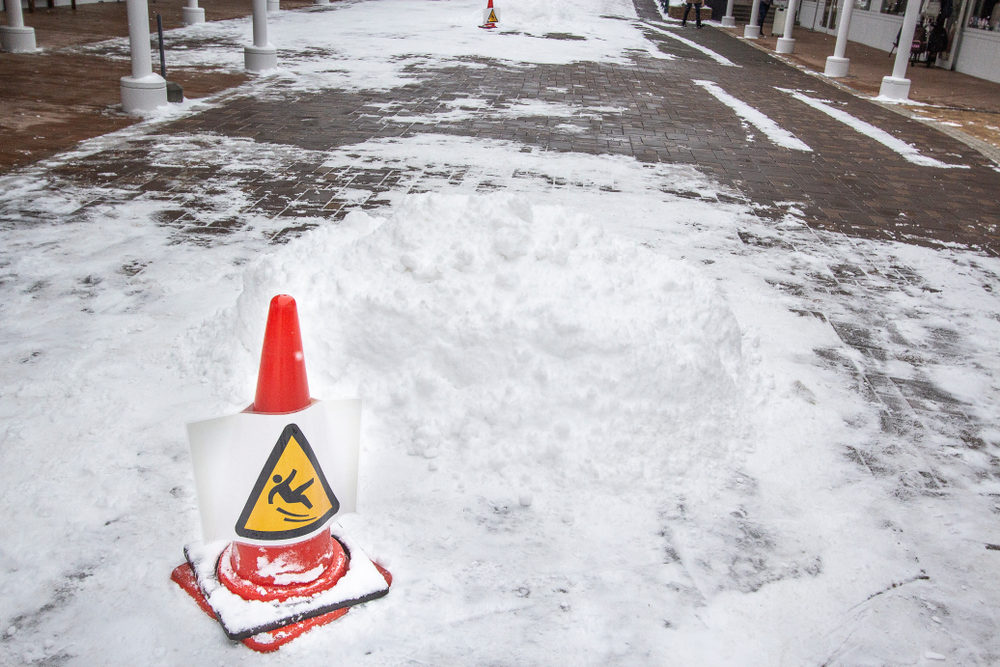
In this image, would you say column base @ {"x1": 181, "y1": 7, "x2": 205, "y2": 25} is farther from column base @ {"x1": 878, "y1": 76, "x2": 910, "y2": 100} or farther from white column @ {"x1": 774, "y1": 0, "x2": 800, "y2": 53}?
column base @ {"x1": 878, "y1": 76, "x2": 910, "y2": 100}

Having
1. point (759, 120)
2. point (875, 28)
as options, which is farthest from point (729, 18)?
point (759, 120)

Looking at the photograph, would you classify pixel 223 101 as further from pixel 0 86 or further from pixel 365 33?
pixel 365 33

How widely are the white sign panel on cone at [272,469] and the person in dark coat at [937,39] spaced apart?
66.1 ft

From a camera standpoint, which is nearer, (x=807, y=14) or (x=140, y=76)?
(x=140, y=76)

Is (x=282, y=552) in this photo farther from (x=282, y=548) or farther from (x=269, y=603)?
(x=269, y=603)

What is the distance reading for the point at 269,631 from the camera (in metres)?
2.16

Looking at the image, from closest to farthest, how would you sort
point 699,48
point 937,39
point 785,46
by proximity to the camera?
point 937,39, point 785,46, point 699,48

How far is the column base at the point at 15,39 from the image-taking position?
12.1 metres

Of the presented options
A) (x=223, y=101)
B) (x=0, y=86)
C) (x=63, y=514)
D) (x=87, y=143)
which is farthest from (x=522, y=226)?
(x=0, y=86)

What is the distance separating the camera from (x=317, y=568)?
7.65 ft

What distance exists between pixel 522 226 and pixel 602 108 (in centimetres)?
782

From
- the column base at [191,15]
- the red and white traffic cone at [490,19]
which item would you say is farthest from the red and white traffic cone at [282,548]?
the red and white traffic cone at [490,19]

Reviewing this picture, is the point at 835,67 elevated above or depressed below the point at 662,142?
above

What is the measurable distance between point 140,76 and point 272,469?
27.3 feet
